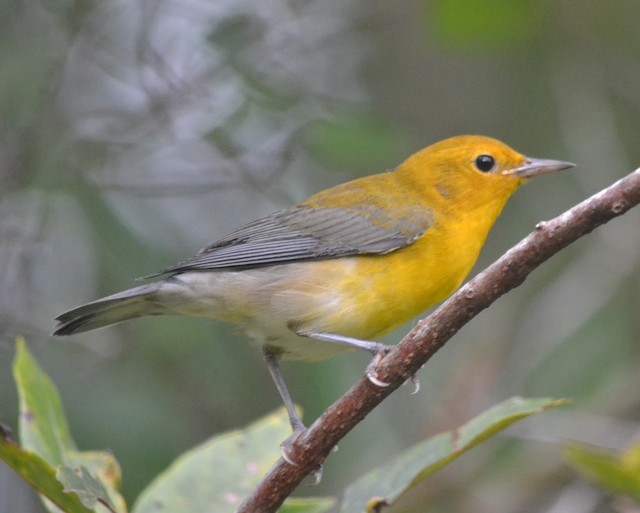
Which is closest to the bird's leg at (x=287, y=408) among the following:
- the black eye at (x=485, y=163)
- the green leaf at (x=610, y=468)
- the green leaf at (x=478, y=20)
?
the green leaf at (x=610, y=468)

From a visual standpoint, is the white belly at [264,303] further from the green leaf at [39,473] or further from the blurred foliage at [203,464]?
the green leaf at [39,473]

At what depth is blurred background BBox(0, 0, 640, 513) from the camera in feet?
17.7

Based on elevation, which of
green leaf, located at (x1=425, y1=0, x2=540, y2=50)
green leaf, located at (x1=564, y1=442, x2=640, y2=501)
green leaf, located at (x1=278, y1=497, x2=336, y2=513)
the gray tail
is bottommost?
green leaf, located at (x1=564, y1=442, x2=640, y2=501)

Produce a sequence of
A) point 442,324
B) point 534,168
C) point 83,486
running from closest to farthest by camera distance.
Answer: point 442,324 < point 83,486 < point 534,168

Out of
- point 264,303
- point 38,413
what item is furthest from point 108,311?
point 38,413

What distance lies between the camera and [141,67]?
5566 millimetres

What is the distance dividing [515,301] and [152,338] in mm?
2468

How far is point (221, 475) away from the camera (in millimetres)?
Result: 3674

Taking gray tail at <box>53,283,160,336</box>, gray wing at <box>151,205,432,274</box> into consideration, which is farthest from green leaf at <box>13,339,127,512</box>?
gray wing at <box>151,205,432,274</box>

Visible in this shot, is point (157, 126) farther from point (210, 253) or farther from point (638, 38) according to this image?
point (638, 38)

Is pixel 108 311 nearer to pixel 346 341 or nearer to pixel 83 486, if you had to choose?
pixel 346 341

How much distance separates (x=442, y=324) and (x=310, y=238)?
1978mm

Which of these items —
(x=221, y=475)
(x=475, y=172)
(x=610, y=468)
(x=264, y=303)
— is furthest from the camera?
(x=475, y=172)

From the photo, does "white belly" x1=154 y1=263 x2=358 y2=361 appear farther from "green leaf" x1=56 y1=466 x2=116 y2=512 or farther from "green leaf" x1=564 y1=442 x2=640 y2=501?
"green leaf" x1=56 y1=466 x2=116 y2=512
